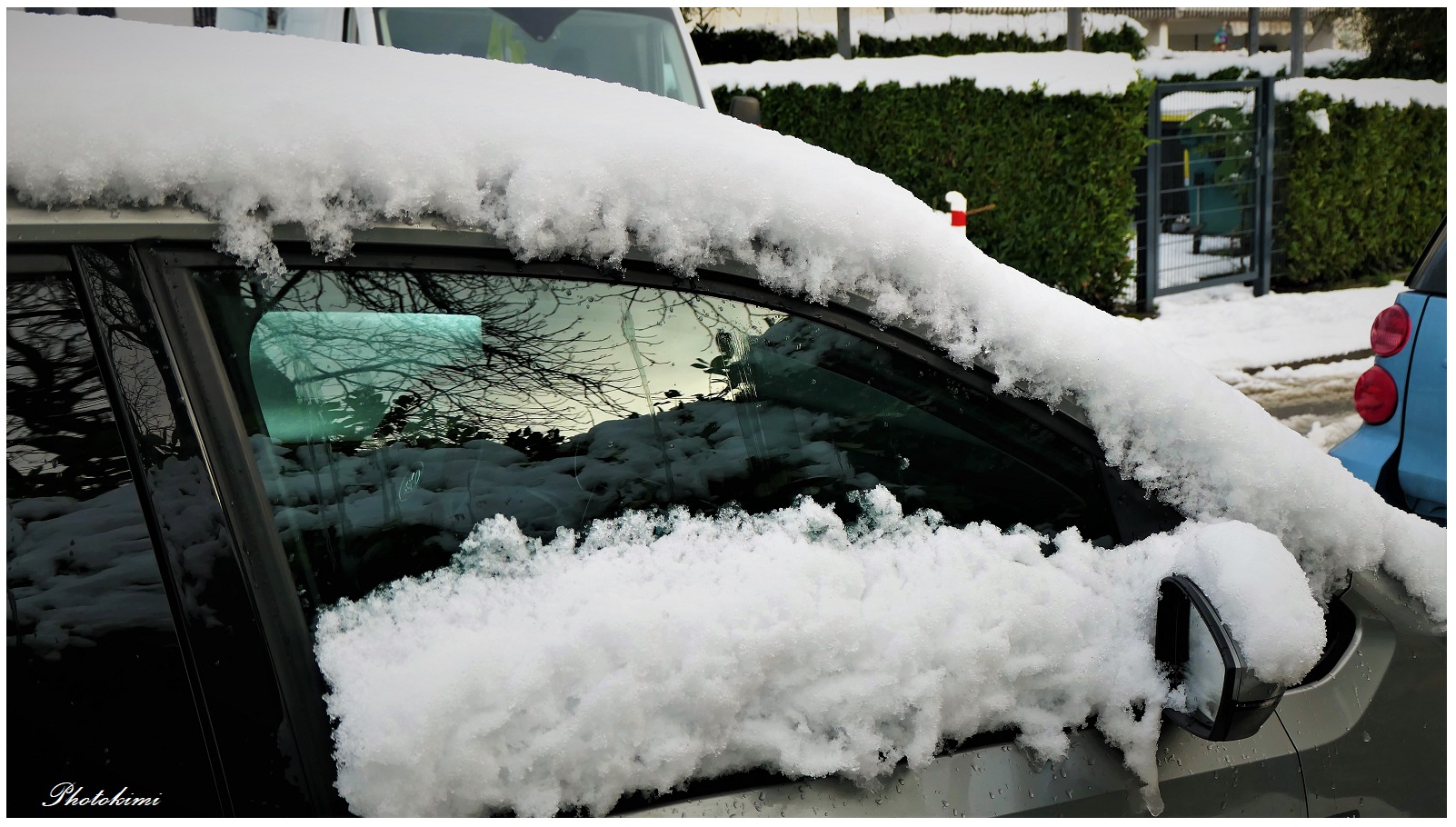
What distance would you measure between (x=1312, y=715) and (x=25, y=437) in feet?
5.46

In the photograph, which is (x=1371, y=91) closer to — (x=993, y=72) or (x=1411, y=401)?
(x=993, y=72)

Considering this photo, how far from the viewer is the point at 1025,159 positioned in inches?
339

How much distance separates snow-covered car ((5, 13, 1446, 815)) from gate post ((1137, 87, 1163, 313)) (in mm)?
8207

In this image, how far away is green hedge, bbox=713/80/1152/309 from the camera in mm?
8438

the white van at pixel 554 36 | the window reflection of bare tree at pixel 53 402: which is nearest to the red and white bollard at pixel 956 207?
the white van at pixel 554 36

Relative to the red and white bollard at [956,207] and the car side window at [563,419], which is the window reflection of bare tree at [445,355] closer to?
the car side window at [563,419]

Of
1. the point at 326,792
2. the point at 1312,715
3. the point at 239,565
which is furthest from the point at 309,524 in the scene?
the point at 1312,715

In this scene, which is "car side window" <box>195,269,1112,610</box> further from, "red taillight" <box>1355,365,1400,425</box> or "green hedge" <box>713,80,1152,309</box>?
"green hedge" <box>713,80,1152,309</box>

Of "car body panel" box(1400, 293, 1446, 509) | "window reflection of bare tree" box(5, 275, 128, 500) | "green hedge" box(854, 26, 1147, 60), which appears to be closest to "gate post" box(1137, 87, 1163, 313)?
"car body panel" box(1400, 293, 1446, 509)

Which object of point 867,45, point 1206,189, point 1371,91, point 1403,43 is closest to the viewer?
point 1206,189

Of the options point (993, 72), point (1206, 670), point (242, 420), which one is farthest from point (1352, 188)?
point (242, 420)

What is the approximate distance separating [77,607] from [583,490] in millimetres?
551

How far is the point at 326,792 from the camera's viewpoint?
3.67ft

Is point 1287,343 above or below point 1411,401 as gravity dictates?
below
